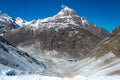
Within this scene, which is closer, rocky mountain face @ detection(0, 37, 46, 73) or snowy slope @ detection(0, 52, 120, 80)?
snowy slope @ detection(0, 52, 120, 80)

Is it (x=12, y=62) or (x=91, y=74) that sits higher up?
(x=12, y=62)

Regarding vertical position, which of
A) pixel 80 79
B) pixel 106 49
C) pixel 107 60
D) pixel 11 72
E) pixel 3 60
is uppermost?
pixel 106 49

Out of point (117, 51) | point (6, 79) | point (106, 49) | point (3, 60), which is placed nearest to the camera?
point (6, 79)

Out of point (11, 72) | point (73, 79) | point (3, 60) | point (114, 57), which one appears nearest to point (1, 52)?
point (3, 60)

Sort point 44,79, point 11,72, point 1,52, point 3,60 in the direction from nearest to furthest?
point 44,79, point 11,72, point 3,60, point 1,52

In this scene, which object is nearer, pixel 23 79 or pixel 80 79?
A: pixel 23 79

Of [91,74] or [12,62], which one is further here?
[12,62]

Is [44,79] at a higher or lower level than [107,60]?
A: lower

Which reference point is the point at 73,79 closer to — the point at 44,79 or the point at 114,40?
the point at 44,79

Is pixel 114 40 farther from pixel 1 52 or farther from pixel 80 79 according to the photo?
pixel 80 79

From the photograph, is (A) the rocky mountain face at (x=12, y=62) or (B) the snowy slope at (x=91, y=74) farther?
(A) the rocky mountain face at (x=12, y=62)
